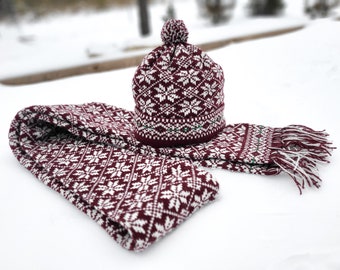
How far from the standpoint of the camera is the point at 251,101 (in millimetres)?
1380

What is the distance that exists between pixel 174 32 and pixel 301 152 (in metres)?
0.47

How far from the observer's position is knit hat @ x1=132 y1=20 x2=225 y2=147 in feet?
3.05

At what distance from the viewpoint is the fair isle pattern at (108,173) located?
27.0 inches

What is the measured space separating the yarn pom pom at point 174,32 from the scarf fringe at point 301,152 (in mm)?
391

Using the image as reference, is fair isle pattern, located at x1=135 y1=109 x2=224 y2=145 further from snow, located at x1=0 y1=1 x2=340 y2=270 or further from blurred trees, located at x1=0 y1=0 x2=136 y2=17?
blurred trees, located at x1=0 y1=0 x2=136 y2=17

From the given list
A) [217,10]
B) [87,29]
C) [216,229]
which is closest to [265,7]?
[217,10]

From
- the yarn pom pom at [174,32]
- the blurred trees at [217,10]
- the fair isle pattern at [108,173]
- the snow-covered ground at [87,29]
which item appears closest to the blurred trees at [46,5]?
the snow-covered ground at [87,29]

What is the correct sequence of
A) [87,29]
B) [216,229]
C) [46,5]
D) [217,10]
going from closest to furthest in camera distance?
[216,229]
[46,5]
[217,10]
[87,29]

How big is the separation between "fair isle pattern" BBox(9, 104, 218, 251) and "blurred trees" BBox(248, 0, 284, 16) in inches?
171

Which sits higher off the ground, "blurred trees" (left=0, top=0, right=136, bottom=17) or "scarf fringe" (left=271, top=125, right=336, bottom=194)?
"scarf fringe" (left=271, top=125, right=336, bottom=194)

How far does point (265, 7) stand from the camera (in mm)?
4965

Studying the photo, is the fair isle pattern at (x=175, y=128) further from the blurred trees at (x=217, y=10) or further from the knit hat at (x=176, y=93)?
the blurred trees at (x=217, y=10)

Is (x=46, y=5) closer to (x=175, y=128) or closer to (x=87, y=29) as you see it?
(x=87, y=29)

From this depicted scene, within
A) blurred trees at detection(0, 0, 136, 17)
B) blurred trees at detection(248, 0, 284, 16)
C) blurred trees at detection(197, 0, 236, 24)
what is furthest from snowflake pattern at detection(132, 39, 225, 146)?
blurred trees at detection(248, 0, 284, 16)
